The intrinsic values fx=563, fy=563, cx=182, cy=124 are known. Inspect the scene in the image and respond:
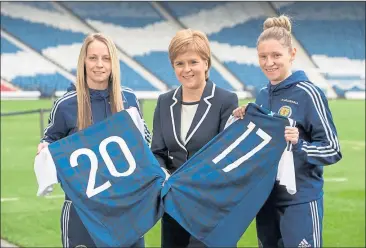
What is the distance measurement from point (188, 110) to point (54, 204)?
3.63m

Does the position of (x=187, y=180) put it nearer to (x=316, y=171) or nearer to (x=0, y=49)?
(x=316, y=171)

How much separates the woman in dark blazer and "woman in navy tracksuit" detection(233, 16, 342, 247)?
3.7 inches

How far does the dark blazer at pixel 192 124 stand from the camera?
2.00 metres

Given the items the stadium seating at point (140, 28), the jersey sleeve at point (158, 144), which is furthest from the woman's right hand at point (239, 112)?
the stadium seating at point (140, 28)

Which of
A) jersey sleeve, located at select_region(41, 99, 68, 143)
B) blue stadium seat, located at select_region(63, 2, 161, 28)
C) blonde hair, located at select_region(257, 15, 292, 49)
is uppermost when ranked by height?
blue stadium seat, located at select_region(63, 2, 161, 28)

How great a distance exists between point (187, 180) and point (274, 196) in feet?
1.15

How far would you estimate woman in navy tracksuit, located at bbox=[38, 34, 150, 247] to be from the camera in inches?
86.0

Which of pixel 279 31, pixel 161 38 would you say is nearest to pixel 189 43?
pixel 279 31

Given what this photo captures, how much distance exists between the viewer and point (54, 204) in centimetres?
536

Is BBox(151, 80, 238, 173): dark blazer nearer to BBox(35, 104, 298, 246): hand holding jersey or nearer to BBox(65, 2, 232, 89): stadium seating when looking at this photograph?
BBox(35, 104, 298, 246): hand holding jersey

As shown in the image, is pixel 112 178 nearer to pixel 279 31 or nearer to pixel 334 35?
pixel 279 31

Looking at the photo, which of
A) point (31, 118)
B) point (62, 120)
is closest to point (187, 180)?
point (62, 120)

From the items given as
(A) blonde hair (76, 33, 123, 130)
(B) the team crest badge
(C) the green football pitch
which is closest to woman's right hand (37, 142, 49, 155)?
(A) blonde hair (76, 33, 123, 130)

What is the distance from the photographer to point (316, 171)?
6.97 ft
